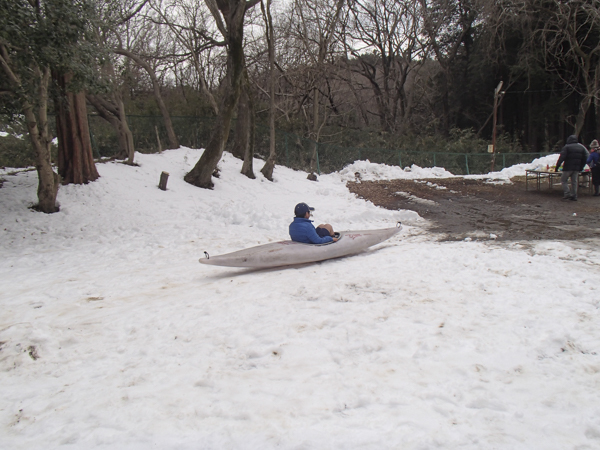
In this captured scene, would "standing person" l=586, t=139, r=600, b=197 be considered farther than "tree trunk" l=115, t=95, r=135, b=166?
No

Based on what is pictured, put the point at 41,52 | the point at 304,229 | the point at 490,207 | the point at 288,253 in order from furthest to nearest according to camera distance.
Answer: the point at 490,207
the point at 41,52
the point at 304,229
the point at 288,253

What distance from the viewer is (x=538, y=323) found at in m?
3.74

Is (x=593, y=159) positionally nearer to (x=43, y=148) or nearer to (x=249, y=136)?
(x=249, y=136)

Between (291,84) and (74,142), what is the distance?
1385cm

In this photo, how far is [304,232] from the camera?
620cm

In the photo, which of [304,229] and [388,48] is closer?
[304,229]

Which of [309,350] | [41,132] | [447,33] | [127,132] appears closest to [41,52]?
[41,132]

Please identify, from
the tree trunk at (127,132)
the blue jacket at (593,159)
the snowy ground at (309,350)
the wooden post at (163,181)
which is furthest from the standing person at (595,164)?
the tree trunk at (127,132)

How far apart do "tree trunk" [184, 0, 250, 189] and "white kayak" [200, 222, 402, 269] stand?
6.93 meters

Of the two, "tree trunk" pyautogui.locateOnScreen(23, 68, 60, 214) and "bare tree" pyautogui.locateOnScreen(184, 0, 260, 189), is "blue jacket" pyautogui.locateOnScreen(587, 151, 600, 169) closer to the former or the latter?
"bare tree" pyautogui.locateOnScreen(184, 0, 260, 189)

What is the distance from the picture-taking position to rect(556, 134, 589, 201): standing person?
35.7 ft

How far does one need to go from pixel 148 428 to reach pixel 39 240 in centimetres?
681

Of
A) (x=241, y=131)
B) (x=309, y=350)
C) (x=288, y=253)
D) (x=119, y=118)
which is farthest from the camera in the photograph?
(x=241, y=131)

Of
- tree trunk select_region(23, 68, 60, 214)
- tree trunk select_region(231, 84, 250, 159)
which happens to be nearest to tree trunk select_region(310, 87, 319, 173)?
tree trunk select_region(231, 84, 250, 159)
